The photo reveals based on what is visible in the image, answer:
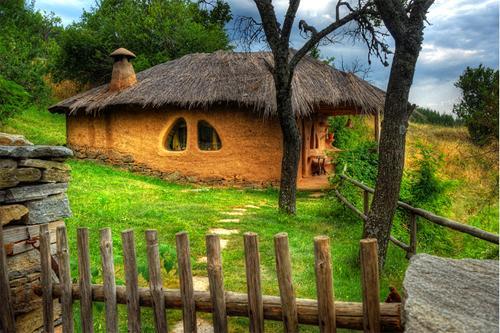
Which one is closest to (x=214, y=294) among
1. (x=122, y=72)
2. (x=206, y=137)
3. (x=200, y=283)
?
(x=200, y=283)

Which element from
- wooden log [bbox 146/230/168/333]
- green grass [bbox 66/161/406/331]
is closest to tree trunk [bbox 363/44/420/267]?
green grass [bbox 66/161/406/331]

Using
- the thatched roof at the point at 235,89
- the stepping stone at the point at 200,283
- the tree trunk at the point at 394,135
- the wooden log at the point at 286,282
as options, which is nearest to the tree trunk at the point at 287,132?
the tree trunk at the point at 394,135

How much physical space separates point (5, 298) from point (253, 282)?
1834 millimetres

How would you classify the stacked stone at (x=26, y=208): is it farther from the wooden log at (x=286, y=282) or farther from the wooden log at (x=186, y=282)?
the wooden log at (x=286, y=282)

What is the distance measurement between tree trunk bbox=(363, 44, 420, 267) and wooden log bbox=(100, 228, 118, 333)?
3.12m

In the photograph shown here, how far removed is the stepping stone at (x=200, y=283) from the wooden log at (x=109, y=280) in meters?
1.61

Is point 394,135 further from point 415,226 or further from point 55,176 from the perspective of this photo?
point 55,176

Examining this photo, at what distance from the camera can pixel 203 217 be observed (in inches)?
301

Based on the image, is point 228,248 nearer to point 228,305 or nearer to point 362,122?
point 228,305

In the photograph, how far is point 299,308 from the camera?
2.26 metres

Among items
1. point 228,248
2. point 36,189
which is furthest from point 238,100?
point 36,189

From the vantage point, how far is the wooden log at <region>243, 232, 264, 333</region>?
2.22 metres

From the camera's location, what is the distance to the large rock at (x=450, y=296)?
1.58 meters

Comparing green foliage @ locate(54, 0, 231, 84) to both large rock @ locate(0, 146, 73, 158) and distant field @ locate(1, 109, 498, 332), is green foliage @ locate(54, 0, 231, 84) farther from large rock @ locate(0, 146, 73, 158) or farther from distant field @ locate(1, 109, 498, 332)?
large rock @ locate(0, 146, 73, 158)
